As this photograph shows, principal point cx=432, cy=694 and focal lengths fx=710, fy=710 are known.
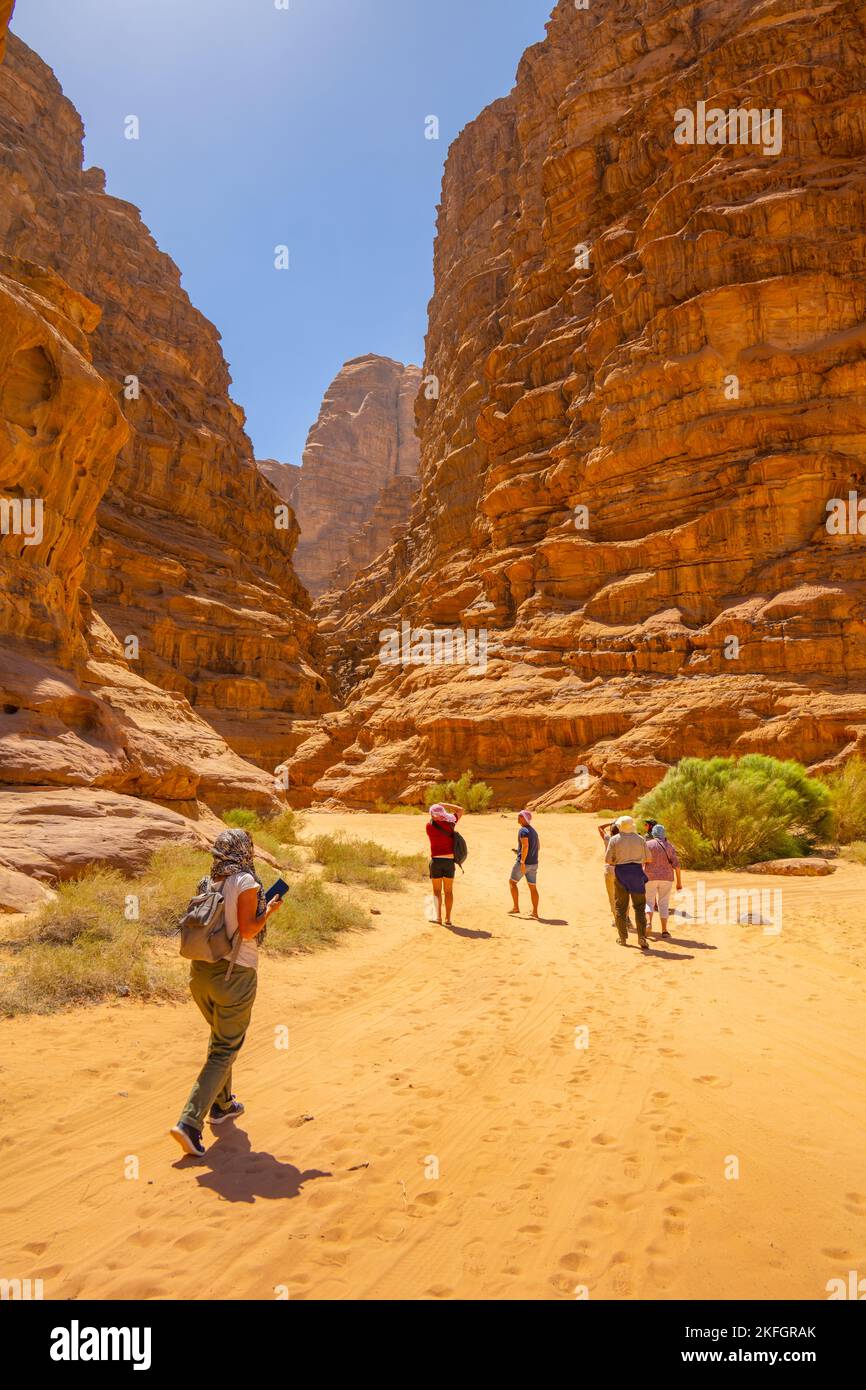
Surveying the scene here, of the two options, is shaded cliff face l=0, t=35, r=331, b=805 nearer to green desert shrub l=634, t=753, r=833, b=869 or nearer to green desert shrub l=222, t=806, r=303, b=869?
green desert shrub l=222, t=806, r=303, b=869

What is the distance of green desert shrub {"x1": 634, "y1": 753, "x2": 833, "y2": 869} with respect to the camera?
1406 centimetres

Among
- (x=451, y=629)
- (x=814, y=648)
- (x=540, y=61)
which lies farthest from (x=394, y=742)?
(x=540, y=61)

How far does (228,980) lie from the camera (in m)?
4.05

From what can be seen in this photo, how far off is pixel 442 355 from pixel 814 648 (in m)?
46.5

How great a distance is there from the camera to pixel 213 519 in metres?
51.6

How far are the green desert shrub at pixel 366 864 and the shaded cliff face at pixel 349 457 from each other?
9120 cm

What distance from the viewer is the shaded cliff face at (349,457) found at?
113938 millimetres

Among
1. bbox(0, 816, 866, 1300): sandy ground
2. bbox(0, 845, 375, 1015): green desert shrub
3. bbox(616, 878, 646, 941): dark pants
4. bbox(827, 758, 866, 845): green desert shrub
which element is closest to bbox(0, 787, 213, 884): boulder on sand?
bbox(0, 845, 375, 1015): green desert shrub

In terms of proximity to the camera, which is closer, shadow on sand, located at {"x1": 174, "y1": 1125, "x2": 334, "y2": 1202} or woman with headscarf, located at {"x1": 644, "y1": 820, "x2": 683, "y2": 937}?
shadow on sand, located at {"x1": 174, "y1": 1125, "x2": 334, "y2": 1202}

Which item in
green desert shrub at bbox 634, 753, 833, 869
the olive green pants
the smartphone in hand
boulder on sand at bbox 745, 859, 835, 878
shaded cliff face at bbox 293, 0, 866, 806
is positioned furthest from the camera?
shaded cliff face at bbox 293, 0, 866, 806

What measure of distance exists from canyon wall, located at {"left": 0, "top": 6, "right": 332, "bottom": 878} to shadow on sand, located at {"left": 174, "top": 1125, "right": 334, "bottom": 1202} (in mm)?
5603

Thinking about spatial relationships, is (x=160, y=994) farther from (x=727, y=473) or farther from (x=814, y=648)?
(x=727, y=473)

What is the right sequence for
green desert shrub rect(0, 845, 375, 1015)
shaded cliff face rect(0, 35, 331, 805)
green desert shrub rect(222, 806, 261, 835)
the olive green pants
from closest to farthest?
1. the olive green pants
2. green desert shrub rect(0, 845, 375, 1015)
3. shaded cliff face rect(0, 35, 331, 805)
4. green desert shrub rect(222, 806, 261, 835)

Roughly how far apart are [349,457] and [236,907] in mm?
126436
